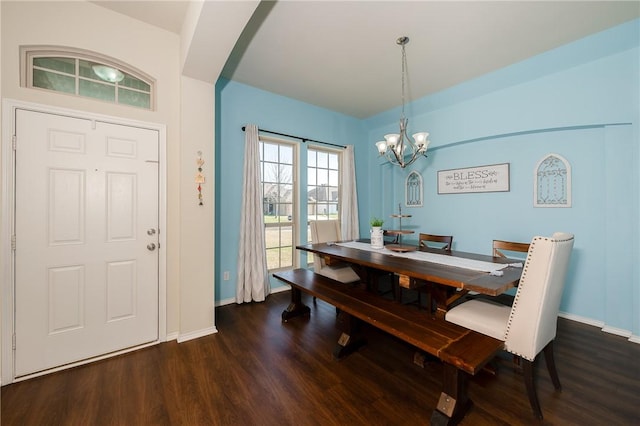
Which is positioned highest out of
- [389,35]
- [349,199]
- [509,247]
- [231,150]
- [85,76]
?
[389,35]

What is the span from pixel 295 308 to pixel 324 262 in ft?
2.25

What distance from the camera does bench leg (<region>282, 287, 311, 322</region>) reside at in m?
2.78

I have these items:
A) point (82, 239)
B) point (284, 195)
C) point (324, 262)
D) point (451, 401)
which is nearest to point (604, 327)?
point (451, 401)

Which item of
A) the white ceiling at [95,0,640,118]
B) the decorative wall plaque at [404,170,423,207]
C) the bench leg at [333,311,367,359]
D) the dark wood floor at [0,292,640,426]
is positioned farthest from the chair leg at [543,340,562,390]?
the decorative wall plaque at [404,170,423,207]

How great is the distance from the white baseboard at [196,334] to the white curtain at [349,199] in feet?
8.36

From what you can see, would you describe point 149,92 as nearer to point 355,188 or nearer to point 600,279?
point 355,188

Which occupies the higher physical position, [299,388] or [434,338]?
[434,338]

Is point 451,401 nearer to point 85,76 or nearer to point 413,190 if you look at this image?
point 413,190

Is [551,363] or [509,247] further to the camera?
[509,247]

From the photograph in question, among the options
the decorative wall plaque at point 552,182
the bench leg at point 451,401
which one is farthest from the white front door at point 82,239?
the decorative wall plaque at point 552,182

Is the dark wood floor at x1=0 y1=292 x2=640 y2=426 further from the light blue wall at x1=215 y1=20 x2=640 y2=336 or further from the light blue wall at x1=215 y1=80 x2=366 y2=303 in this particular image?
the light blue wall at x1=215 y1=80 x2=366 y2=303

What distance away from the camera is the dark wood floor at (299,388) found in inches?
58.9

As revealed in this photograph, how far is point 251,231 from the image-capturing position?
3.34 meters

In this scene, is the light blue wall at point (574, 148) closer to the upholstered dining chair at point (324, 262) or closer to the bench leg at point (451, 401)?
the upholstered dining chair at point (324, 262)
